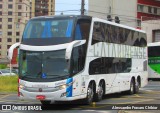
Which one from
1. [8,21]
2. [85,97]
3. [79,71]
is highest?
[8,21]

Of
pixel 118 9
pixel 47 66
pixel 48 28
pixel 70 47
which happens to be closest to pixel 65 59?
pixel 70 47

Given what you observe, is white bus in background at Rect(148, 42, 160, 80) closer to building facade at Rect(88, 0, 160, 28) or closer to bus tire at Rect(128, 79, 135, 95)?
bus tire at Rect(128, 79, 135, 95)

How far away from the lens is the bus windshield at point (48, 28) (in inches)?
665

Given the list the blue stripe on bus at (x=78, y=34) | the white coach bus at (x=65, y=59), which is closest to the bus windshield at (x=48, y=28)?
the white coach bus at (x=65, y=59)

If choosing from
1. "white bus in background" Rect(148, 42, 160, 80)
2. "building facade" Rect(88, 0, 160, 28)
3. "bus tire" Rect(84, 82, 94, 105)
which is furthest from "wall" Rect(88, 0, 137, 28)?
"bus tire" Rect(84, 82, 94, 105)

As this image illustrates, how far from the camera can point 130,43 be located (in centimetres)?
2373

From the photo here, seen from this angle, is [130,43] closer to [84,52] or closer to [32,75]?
[84,52]

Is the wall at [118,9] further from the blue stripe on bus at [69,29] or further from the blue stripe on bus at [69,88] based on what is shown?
the blue stripe on bus at [69,88]

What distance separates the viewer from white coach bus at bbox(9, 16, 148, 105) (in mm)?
16031

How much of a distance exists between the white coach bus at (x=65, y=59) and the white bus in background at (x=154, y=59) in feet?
77.2

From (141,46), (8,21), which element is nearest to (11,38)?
(8,21)

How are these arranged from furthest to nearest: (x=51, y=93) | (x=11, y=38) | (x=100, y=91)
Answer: (x=11, y=38), (x=100, y=91), (x=51, y=93)

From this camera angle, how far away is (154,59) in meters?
44.1

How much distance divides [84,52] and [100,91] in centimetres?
271
